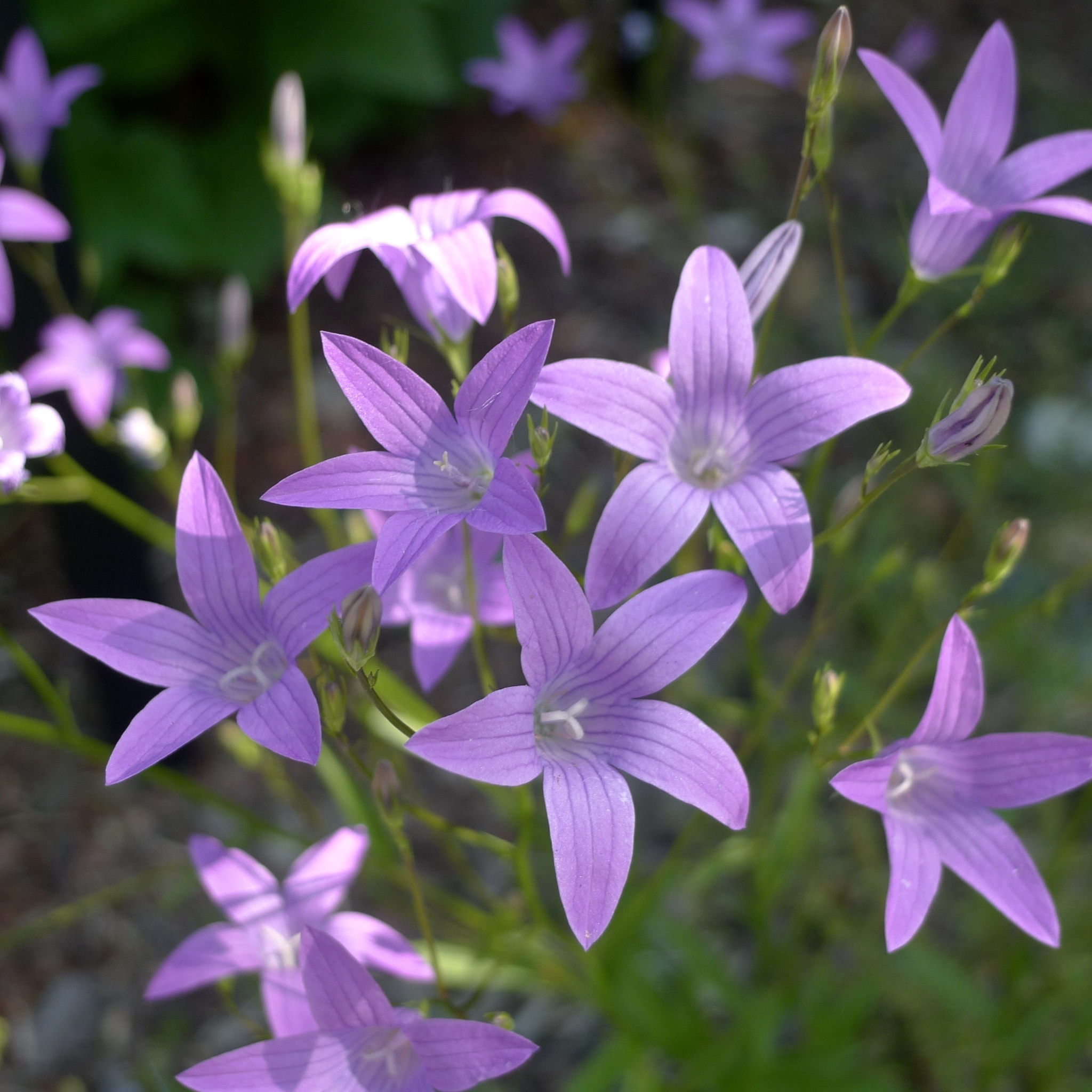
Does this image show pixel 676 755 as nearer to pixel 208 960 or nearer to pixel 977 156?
pixel 208 960

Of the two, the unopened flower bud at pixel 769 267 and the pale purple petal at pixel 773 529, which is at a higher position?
the unopened flower bud at pixel 769 267

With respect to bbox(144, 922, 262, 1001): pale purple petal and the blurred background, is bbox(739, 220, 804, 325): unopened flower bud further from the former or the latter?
bbox(144, 922, 262, 1001): pale purple petal

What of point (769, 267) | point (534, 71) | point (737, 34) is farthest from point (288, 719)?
point (737, 34)

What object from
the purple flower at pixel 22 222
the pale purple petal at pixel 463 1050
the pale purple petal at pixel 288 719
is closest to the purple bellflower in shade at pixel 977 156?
the pale purple petal at pixel 288 719

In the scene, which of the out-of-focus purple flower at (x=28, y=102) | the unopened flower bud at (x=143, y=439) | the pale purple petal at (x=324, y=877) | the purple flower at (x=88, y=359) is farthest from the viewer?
the purple flower at (x=88, y=359)

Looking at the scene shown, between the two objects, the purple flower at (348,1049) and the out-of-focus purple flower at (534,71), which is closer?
the purple flower at (348,1049)

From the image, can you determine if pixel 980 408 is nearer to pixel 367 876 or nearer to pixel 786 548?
pixel 786 548

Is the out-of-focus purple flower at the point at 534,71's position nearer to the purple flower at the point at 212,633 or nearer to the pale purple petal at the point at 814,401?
the pale purple petal at the point at 814,401
